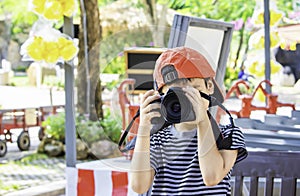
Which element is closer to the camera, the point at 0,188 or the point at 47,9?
the point at 47,9

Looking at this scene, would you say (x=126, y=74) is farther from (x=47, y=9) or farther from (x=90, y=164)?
(x=47, y=9)

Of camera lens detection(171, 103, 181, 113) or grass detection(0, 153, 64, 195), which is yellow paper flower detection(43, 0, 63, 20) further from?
grass detection(0, 153, 64, 195)

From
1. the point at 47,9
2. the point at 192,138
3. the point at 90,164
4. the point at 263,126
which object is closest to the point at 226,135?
the point at 192,138

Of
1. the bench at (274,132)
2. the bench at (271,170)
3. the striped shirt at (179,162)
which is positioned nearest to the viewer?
the striped shirt at (179,162)

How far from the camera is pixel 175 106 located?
30.0 inches

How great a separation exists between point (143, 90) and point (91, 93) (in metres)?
0.08

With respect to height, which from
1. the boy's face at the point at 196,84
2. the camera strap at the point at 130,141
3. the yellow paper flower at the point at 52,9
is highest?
the yellow paper flower at the point at 52,9

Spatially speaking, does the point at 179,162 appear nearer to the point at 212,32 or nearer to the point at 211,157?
the point at 211,157

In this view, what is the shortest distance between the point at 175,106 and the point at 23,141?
18.2ft

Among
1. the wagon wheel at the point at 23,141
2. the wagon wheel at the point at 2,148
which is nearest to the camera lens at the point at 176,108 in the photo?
the wagon wheel at the point at 2,148

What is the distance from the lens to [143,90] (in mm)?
828

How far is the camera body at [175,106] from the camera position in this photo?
29.9 inches

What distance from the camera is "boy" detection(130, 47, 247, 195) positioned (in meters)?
0.79

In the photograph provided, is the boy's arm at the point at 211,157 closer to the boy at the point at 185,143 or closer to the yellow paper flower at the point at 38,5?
the boy at the point at 185,143
